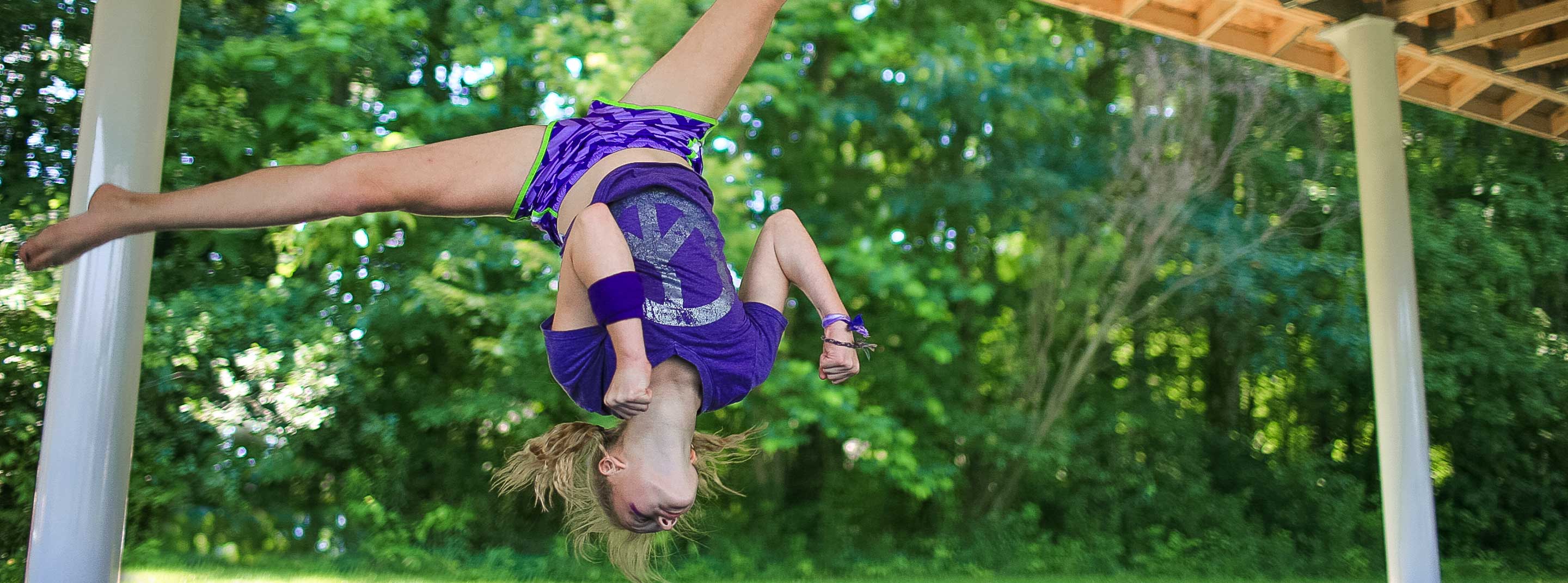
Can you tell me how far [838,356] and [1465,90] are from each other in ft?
16.2

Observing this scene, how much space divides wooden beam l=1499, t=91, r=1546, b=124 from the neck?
545 centimetres

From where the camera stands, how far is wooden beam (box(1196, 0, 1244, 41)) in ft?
15.0

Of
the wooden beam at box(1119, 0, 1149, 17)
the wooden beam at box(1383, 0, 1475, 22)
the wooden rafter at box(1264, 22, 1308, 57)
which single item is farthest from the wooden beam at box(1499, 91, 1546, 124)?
the wooden beam at box(1119, 0, 1149, 17)

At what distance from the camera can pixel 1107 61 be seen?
8148 mm

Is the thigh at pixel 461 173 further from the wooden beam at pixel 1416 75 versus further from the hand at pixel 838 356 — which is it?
the wooden beam at pixel 1416 75

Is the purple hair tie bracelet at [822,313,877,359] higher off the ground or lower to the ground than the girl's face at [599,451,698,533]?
higher

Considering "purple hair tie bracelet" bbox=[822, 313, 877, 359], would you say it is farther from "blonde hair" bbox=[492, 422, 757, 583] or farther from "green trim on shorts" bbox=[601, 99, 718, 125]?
"green trim on shorts" bbox=[601, 99, 718, 125]

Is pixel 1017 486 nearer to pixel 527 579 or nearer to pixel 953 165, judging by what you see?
pixel 953 165

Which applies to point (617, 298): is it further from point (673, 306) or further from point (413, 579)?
point (413, 579)

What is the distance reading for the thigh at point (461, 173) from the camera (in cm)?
182

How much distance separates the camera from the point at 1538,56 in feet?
15.0

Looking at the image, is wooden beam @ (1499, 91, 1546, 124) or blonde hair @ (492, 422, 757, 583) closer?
blonde hair @ (492, 422, 757, 583)

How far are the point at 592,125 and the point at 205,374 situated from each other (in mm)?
5179

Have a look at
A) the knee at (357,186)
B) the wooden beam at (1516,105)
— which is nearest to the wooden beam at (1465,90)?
the wooden beam at (1516,105)
